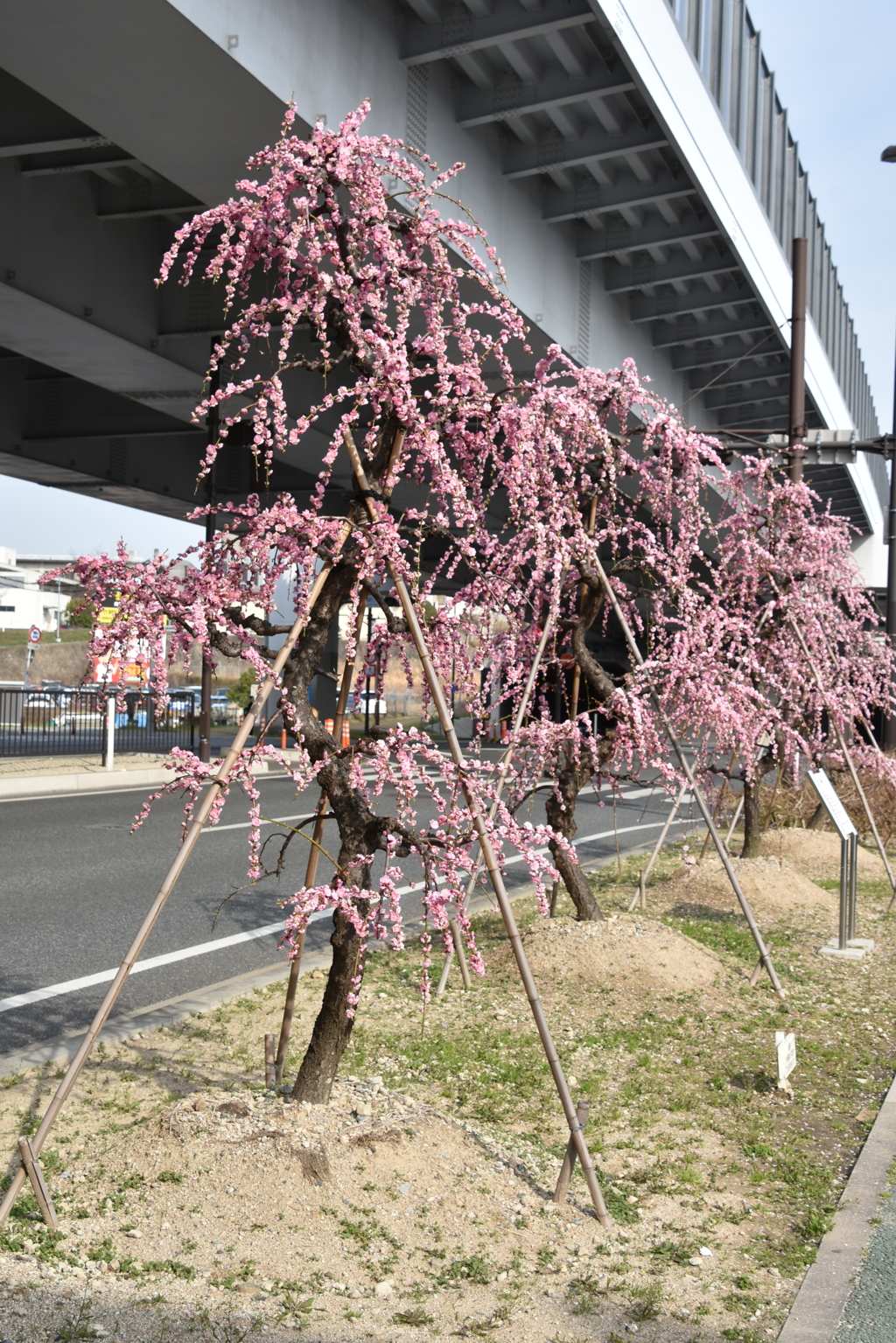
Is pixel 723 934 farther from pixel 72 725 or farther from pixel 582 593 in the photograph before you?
pixel 72 725

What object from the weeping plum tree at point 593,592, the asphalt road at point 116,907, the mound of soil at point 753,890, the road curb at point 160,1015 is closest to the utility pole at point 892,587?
the asphalt road at point 116,907

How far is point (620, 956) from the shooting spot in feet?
23.3

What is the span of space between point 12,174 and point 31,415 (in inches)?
303

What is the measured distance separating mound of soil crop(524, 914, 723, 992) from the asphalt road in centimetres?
87

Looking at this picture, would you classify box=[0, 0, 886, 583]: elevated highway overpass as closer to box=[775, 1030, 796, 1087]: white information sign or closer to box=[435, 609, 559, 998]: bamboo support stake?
box=[435, 609, 559, 998]: bamboo support stake

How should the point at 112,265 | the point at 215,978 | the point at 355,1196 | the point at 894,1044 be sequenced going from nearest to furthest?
the point at 355,1196
the point at 894,1044
the point at 215,978
the point at 112,265

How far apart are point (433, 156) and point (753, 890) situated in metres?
7.16

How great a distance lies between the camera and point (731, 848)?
48.5ft

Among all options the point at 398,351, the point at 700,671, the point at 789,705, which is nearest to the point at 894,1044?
the point at 700,671

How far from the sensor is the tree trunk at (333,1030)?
14.1 ft

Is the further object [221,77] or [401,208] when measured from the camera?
[401,208]

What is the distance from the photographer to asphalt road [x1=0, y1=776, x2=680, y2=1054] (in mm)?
6805

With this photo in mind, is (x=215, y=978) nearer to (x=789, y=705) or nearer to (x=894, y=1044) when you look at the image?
(x=894, y=1044)

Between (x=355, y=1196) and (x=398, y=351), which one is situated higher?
(x=398, y=351)
